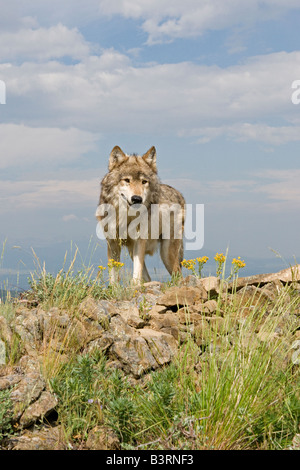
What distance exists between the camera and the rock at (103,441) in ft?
15.1

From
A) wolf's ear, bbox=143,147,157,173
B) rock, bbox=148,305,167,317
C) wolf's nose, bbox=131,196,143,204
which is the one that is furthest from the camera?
wolf's ear, bbox=143,147,157,173

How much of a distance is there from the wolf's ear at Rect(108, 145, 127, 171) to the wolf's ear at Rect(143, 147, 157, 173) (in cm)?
53

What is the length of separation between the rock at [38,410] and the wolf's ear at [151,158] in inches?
281

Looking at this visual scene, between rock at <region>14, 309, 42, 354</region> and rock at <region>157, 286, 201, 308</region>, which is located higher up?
rock at <region>157, 286, 201, 308</region>

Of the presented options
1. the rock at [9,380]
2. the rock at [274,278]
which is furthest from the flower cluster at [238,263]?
the rock at [9,380]

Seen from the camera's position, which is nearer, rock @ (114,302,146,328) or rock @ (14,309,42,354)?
rock @ (14,309,42,354)

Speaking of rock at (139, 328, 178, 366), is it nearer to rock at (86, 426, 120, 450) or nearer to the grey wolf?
rock at (86, 426, 120, 450)

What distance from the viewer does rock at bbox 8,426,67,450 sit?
4.64 m

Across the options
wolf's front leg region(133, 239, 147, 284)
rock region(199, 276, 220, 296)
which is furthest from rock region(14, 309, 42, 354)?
wolf's front leg region(133, 239, 147, 284)

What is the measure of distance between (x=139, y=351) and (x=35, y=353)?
122cm

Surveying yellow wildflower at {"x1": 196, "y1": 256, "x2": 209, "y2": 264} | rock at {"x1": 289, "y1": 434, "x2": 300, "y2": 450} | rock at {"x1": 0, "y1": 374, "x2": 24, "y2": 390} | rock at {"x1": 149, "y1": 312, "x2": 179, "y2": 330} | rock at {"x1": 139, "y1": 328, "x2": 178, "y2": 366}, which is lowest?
rock at {"x1": 289, "y1": 434, "x2": 300, "y2": 450}

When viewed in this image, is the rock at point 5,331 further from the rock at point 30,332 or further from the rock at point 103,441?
the rock at point 103,441

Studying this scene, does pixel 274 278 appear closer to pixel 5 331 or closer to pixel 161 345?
pixel 161 345

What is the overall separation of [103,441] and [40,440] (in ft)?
2.08
